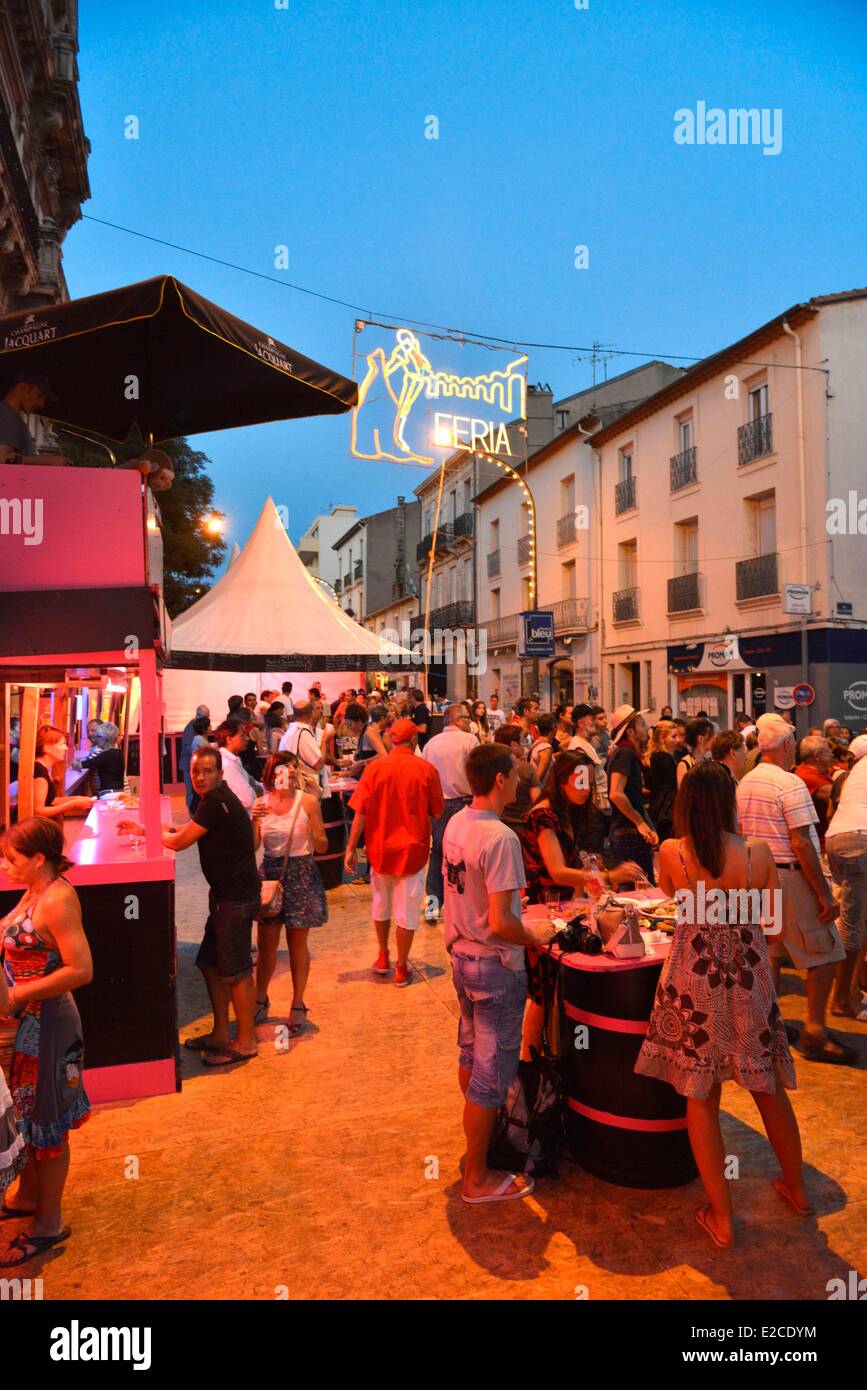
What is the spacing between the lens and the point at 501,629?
34781 mm

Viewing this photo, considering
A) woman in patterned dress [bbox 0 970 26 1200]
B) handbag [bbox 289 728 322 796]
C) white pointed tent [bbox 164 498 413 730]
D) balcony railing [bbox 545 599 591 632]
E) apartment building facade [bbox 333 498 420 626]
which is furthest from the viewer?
apartment building facade [bbox 333 498 420 626]

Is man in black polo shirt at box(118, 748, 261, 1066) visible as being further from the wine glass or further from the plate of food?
the plate of food

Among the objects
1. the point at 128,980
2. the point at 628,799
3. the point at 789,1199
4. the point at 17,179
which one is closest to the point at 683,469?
the point at 17,179

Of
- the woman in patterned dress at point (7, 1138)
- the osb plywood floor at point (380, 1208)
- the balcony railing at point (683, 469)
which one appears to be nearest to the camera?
the woman in patterned dress at point (7, 1138)

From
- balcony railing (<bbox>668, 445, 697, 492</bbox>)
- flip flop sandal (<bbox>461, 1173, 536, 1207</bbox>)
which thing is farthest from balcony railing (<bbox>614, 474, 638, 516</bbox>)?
flip flop sandal (<bbox>461, 1173, 536, 1207</bbox>)

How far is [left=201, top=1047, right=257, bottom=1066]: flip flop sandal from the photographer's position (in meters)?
4.75

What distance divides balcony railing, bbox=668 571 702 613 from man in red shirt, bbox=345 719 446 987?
16930 millimetres

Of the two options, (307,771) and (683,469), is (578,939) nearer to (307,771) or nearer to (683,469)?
(307,771)

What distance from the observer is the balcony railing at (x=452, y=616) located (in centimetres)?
3806

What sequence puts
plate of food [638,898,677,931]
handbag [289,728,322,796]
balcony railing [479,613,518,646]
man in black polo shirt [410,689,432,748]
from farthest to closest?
balcony railing [479,613,518,646] → man in black polo shirt [410,689,432,748] → handbag [289,728,322,796] → plate of food [638,898,677,931]

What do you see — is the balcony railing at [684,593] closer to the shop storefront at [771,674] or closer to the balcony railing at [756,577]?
the shop storefront at [771,674]

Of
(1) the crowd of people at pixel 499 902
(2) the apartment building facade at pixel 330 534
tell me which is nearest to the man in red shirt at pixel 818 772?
(1) the crowd of people at pixel 499 902

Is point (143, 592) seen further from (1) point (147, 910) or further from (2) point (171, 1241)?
(2) point (171, 1241)
